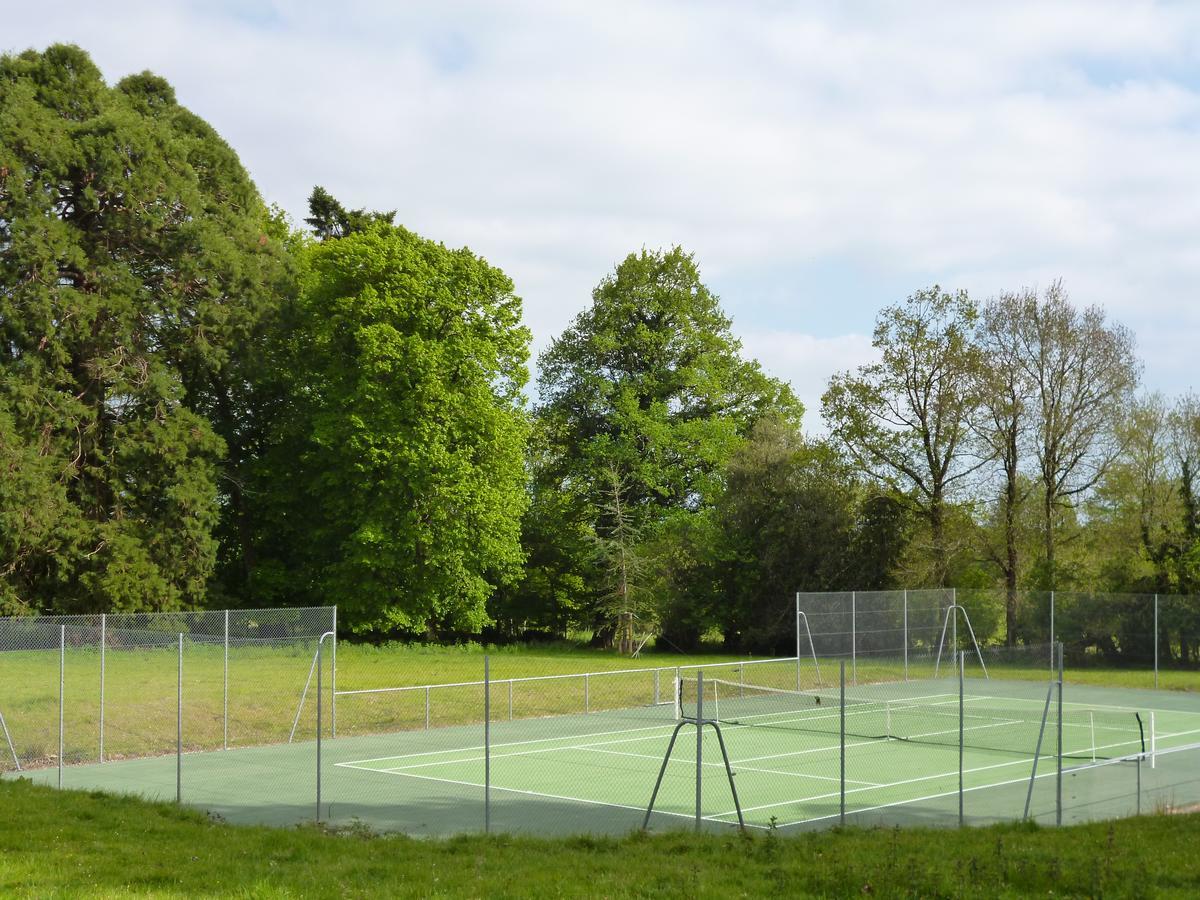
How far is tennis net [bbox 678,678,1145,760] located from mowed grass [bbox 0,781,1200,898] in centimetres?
797

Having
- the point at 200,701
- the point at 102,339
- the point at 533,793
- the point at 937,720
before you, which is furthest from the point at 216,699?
the point at 102,339

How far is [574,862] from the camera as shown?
11039mm

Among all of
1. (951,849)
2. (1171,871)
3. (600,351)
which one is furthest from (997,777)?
(600,351)

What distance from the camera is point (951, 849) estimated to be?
37.6 feet

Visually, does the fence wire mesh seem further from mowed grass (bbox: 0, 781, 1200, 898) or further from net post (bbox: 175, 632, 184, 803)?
mowed grass (bbox: 0, 781, 1200, 898)

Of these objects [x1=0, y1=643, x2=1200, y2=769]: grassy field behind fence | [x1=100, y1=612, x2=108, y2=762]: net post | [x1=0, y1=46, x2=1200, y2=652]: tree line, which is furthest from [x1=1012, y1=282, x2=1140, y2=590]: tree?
[x1=100, y1=612, x2=108, y2=762]: net post

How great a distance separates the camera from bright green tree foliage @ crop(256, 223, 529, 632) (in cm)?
4150

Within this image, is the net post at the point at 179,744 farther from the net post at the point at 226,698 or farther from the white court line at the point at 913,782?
the white court line at the point at 913,782

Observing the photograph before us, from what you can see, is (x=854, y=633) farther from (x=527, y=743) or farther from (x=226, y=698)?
(x=226, y=698)

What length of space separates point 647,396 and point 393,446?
1529 centimetres

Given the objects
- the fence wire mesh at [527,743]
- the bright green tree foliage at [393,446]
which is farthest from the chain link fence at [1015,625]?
the bright green tree foliage at [393,446]

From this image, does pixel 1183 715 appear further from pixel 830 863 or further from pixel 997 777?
pixel 830 863

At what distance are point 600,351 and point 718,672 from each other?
22755 mm

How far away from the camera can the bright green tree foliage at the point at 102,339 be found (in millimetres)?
35469
